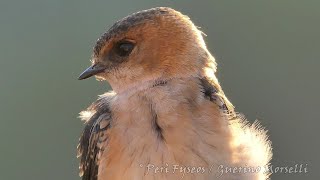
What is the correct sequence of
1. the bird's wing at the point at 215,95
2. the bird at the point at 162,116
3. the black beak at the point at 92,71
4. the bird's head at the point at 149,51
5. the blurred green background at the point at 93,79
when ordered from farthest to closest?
the blurred green background at the point at 93,79
the black beak at the point at 92,71
the bird's head at the point at 149,51
the bird's wing at the point at 215,95
the bird at the point at 162,116

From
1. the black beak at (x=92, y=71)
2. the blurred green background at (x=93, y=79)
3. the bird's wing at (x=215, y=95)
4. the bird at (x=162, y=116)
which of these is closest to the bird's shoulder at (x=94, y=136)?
the bird at (x=162, y=116)

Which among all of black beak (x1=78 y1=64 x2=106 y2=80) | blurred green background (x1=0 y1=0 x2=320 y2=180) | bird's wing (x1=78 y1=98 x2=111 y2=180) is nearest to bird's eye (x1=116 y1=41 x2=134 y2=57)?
black beak (x1=78 y1=64 x2=106 y2=80)

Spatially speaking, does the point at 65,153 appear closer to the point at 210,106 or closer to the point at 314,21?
the point at 314,21

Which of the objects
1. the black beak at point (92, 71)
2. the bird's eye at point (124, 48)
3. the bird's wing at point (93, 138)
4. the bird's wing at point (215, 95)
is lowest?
the bird's wing at point (93, 138)

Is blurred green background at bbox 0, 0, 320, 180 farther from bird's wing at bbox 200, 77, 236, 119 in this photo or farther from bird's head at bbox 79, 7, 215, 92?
A: bird's wing at bbox 200, 77, 236, 119

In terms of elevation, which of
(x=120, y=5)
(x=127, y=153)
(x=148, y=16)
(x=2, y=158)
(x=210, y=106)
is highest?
(x=120, y=5)

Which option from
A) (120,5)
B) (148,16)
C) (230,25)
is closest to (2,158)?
(120,5)

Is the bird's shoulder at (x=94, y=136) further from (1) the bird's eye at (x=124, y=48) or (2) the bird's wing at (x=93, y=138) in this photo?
(1) the bird's eye at (x=124, y=48)
